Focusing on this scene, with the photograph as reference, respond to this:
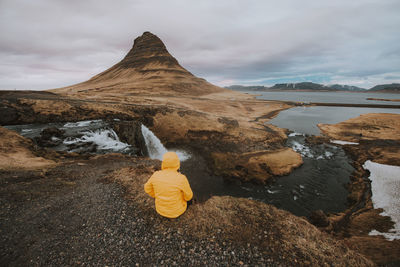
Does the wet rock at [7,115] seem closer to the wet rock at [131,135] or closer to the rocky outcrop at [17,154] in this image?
the rocky outcrop at [17,154]

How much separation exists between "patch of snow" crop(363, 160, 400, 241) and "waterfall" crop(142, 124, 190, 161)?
19294 mm

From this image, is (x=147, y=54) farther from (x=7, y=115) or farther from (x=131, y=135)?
(x=131, y=135)

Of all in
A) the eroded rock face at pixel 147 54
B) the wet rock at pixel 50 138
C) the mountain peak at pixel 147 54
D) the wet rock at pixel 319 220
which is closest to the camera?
the wet rock at pixel 319 220

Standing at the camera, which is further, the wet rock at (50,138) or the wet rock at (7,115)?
the wet rock at (7,115)

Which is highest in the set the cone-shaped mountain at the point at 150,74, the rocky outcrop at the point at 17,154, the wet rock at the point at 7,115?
the cone-shaped mountain at the point at 150,74

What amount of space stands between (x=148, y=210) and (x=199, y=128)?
22678 mm

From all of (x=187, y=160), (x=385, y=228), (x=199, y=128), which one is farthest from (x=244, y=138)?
(x=385, y=228)

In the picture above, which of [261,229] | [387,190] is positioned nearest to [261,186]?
[261,229]

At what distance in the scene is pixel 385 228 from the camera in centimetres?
997

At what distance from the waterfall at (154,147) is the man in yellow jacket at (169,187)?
52.4 feet

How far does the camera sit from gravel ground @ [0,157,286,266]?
17.6 ft

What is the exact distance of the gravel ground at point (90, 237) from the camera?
538 centimetres

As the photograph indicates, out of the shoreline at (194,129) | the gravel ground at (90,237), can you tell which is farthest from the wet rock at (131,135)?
the gravel ground at (90,237)

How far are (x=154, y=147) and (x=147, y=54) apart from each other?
149 m
